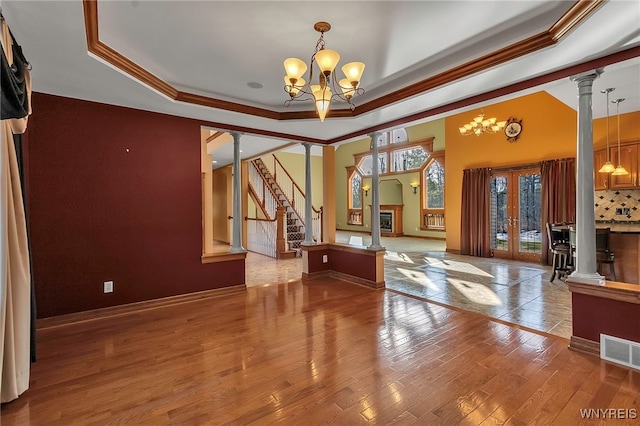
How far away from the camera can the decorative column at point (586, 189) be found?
109 inches

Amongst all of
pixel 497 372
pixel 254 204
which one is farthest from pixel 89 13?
pixel 254 204

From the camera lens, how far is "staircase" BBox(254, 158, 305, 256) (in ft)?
26.3

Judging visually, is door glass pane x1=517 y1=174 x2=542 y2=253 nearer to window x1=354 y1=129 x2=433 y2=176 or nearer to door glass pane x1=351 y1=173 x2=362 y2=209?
window x1=354 y1=129 x2=433 y2=176

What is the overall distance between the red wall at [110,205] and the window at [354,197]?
411 inches

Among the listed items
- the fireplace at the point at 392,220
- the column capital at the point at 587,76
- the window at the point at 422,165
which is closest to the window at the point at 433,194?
the window at the point at 422,165

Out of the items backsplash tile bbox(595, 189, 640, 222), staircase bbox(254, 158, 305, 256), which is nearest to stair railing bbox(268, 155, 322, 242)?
staircase bbox(254, 158, 305, 256)

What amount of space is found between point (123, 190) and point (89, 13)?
90.3 inches

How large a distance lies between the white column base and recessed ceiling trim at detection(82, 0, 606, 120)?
2.07 meters

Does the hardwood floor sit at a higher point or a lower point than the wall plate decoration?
lower

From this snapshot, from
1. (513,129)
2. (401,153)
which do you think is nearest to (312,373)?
(513,129)

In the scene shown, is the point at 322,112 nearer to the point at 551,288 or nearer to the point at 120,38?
the point at 120,38

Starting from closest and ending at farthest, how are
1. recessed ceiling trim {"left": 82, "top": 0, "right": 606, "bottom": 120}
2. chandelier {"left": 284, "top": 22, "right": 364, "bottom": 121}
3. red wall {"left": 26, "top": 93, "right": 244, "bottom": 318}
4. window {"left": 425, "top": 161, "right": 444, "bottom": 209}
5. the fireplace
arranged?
1. recessed ceiling trim {"left": 82, "top": 0, "right": 606, "bottom": 120}
2. chandelier {"left": 284, "top": 22, "right": 364, "bottom": 121}
3. red wall {"left": 26, "top": 93, "right": 244, "bottom": 318}
4. window {"left": 425, "top": 161, "right": 444, "bottom": 209}
5. the fireplace

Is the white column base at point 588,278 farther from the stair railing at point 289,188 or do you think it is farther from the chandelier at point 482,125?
the stair railing at point 289,188

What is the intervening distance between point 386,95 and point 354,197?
1098 centimetres
